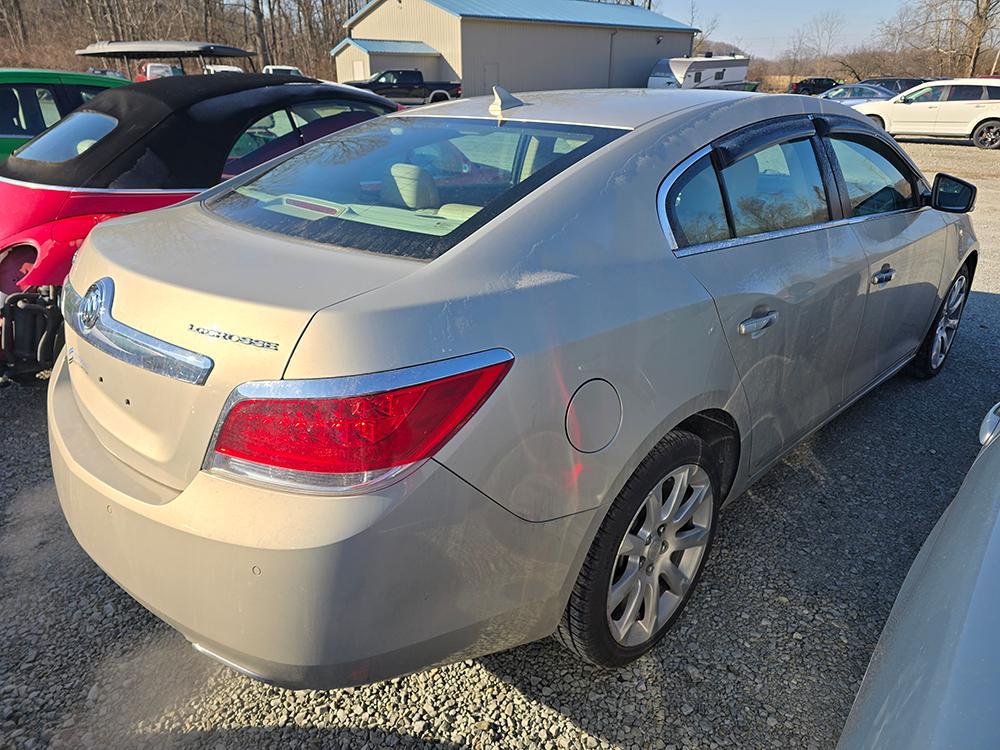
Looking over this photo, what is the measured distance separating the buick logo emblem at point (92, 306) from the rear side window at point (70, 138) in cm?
272

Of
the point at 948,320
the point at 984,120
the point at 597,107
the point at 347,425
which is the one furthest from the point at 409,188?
the point at 984,120

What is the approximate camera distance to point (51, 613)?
2.35 metres

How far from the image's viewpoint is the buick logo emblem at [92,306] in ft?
5.70

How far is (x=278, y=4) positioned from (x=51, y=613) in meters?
52.3

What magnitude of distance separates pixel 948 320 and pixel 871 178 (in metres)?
1.57

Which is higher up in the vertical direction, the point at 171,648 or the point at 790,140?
the point at 790,140

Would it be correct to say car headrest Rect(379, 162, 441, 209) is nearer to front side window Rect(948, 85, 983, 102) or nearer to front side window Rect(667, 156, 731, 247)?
front side window Rect(667, 156, 731, 247)

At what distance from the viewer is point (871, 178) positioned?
3084mm

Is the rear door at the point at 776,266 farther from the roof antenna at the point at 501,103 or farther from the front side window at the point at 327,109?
the front side window at the point at 327,109

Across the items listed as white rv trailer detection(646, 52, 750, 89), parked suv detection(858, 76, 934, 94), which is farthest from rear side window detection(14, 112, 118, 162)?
white rv trailer detection(646, 52, 750, 89)

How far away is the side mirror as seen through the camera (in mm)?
3406

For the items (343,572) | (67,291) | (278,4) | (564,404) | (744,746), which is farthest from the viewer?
(278,4)

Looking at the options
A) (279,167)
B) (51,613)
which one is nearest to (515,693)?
(51,613)

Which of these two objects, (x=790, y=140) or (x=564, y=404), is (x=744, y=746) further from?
(x=790, y=140)
